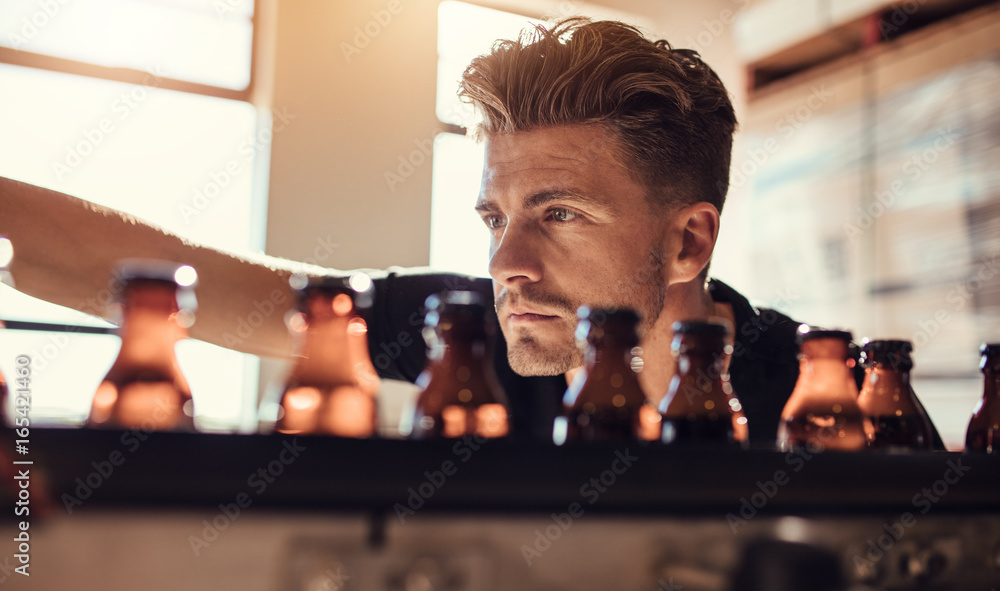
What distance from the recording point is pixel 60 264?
3.73 feet

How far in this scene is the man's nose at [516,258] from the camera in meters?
1.22

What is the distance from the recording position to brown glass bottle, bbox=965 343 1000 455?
0.75 meters

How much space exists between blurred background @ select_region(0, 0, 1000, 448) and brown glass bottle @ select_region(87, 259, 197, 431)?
231 centimetres

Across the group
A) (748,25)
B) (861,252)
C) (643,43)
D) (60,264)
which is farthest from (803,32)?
(60,264)

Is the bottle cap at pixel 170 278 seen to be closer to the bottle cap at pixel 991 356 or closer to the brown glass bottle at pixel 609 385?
the brown glass bottle at pixel 609 385

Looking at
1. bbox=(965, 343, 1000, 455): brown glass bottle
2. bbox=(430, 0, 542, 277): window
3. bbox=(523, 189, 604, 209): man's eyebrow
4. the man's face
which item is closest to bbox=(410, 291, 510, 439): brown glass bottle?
bbox=(965, 343, 1000, 455): brown glass bottle

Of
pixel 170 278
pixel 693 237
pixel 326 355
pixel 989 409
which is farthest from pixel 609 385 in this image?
pixel 693 237

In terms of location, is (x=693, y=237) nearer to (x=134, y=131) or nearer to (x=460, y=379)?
A: (x=460, y=379)

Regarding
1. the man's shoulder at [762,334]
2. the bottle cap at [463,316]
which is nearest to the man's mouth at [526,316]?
the man's shoulder at [762,334]

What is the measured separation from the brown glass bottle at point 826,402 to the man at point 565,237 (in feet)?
1.84

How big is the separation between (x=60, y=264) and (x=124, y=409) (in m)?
0.74

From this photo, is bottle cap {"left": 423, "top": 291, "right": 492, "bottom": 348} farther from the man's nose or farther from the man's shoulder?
the man's shoulder

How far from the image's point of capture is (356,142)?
2.96 metres

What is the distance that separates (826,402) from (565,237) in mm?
730
